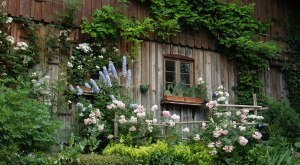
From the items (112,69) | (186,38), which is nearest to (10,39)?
(112,69)

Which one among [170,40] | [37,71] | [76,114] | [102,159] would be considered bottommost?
[102,159]

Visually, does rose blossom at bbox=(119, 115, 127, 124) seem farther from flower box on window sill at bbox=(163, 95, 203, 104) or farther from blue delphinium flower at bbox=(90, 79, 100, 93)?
flower box on window sill at bbox=(163, 95, 203, 104)

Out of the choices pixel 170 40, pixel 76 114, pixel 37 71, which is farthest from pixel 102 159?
pixel 170 40

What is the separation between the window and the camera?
10.7 m

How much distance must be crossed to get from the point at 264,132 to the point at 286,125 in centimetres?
55

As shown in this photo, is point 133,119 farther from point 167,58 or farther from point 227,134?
point 167,58

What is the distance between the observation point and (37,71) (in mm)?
9203

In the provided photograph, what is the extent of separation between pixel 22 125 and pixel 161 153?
7.87 feet

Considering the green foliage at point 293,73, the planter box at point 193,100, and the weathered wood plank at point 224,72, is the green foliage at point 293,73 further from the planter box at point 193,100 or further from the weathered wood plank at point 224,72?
the planter box at point 193,100

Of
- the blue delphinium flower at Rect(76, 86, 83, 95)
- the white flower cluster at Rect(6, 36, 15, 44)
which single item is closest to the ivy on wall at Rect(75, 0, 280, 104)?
the blue delphinium flower at Rect(76, 86, 83, 95)

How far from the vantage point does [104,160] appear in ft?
24.2

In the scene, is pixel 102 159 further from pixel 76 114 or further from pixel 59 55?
pixel 59 55

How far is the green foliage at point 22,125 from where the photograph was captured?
6.98m

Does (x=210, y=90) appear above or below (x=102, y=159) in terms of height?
above
